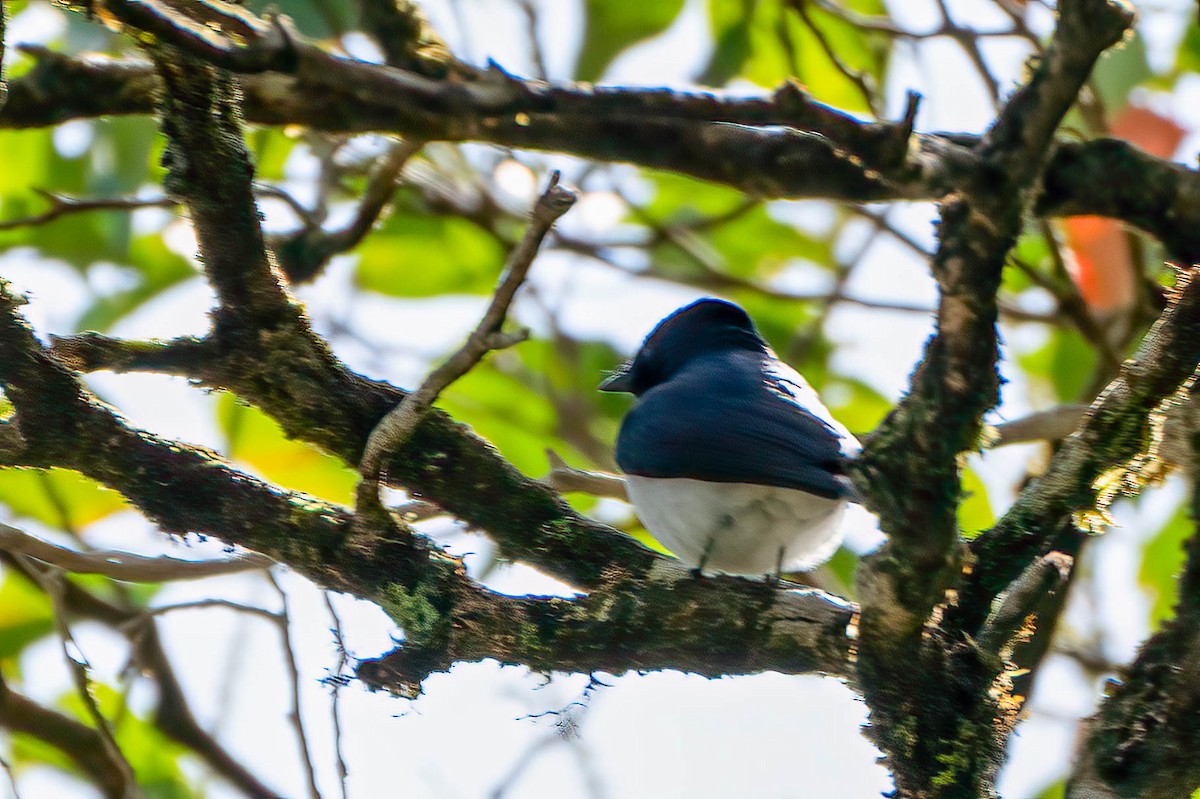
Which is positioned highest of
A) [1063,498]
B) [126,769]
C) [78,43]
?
[78,43]

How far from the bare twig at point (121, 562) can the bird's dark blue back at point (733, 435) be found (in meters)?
1.31

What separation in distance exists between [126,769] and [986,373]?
2355mm

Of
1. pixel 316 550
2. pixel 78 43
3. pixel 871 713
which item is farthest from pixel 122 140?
pixel 871 713

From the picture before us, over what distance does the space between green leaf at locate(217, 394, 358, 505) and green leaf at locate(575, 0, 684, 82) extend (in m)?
2.09

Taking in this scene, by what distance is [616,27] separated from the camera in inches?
224

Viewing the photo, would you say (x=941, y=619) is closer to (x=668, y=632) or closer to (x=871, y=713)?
(x=871, y=713)

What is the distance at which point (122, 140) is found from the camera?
206 inches

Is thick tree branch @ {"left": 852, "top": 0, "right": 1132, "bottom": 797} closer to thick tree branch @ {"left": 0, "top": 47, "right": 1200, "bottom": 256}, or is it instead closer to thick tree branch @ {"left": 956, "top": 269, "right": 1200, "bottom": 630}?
thick tree branch @ {"left": 956, "top": 269, "right": 1200, "bottom": 630}

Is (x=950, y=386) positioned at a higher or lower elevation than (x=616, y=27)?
lower

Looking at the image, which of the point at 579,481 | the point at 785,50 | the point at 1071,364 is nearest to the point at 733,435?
the point at 579,481

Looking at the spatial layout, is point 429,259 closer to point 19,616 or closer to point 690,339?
point 690,339

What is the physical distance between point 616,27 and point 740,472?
294 centimetres

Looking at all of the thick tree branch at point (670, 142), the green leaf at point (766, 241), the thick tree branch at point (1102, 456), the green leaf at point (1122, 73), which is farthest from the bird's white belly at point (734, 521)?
the green leaf at point (766, 241)

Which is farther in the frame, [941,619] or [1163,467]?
[1163,467]
